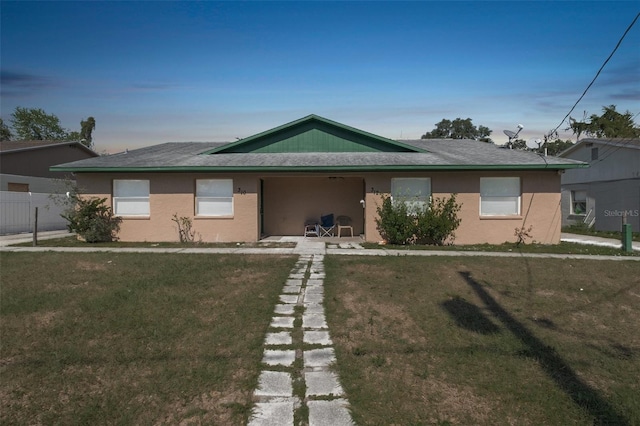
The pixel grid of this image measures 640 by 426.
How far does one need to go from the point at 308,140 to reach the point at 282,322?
978 centimetres

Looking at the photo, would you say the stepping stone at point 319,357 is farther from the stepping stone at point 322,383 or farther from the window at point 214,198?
the window at point 214,198

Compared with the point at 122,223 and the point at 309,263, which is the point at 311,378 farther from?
the point at 122,223

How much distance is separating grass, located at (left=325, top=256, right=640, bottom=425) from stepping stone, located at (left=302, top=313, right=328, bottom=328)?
0.13 meters

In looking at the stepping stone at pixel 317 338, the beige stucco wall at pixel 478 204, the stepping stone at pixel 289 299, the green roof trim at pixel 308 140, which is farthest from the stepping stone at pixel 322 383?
the green roof trim at pixel 308 140

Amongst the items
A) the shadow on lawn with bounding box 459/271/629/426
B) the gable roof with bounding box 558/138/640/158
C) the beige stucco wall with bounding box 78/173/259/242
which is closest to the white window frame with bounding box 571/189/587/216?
the gable roof with bounding box 558/138/640/158

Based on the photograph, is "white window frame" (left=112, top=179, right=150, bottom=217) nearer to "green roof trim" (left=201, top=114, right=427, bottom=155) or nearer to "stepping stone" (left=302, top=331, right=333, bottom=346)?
"green roof trim" (left=201, top=114, right=427, bottom=155)

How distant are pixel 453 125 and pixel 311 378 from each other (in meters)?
50.9

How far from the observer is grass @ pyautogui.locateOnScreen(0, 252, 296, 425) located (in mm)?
3674

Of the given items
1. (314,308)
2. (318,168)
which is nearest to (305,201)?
(318,168)

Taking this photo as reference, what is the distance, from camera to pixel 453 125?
50281 mm

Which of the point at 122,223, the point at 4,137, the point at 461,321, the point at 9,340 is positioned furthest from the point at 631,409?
the point at 4,137

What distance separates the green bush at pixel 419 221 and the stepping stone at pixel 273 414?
29.4 ft

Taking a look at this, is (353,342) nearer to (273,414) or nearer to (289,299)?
(273,414)

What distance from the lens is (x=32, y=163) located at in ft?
74.2
